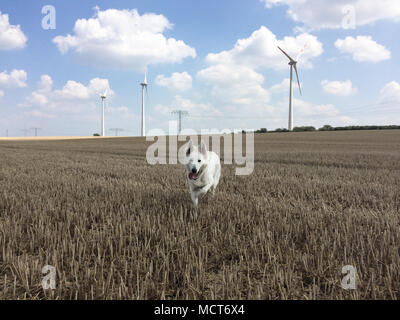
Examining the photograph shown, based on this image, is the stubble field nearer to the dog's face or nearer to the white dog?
the white dog

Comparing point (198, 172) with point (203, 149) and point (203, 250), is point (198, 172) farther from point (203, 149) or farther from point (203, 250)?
point (203, 250)

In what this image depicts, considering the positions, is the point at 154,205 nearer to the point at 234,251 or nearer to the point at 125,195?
the point at 125,195

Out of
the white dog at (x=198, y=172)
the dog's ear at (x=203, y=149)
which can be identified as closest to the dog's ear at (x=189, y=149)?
the white dog at (x=198, y=172)

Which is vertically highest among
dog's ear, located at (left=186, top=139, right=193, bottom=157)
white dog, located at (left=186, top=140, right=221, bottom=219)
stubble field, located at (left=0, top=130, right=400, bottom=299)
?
dog's ear, located at (left=186, top=139, right=193, bottom=157)

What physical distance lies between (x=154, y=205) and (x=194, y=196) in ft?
3.67

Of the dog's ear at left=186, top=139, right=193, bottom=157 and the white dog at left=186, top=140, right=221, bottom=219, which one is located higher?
the dog's ear at left=186, top=139, right=193, bottom=157

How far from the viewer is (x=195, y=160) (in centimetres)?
494

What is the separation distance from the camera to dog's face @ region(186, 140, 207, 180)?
485 cm

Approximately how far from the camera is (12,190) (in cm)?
725

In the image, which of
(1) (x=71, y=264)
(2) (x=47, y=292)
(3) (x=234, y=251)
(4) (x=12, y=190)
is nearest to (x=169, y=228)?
(3) (x=234, y=251)

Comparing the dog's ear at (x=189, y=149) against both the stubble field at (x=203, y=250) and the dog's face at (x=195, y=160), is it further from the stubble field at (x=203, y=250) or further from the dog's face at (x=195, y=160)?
the stubble field at (x=203, y=250)

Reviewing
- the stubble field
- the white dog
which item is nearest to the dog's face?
the white dog

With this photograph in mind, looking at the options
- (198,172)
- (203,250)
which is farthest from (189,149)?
(203,250)

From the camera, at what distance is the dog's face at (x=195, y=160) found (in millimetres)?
4848
